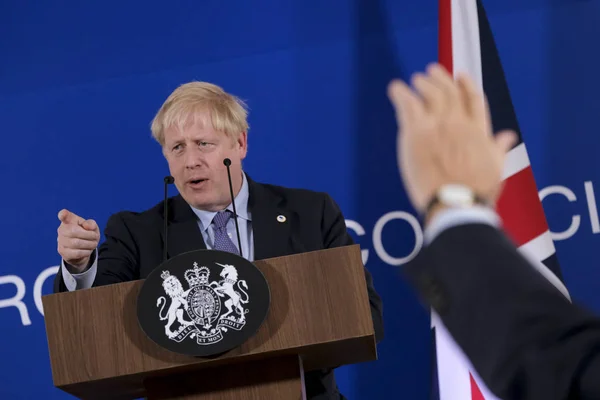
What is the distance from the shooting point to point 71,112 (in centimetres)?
331

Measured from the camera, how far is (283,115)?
10.6 ft

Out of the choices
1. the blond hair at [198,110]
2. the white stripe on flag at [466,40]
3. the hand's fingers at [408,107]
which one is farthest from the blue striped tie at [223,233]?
the hand's fingers at [408,107]

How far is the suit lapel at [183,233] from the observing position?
216 cm

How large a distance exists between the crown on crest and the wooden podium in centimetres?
9

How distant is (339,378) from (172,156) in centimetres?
116

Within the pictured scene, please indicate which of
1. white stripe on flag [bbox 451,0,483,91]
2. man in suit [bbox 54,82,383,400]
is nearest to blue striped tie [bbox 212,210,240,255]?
man in suit [bbox 54,82,383,400]

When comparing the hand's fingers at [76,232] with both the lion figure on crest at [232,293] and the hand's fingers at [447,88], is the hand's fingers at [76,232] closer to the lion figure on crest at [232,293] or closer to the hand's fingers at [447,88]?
the lion figure on crest at [232,293]

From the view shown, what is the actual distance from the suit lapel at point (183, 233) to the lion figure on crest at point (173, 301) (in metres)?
0.50

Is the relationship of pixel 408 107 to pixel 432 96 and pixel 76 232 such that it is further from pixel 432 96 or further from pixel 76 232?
pixel 76 232

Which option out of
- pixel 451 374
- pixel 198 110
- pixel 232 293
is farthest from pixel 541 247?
pixel 232 293

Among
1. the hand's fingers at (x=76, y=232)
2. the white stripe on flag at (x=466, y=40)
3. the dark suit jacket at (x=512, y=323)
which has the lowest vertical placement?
the dark suit jacket at (x=512, y=323)

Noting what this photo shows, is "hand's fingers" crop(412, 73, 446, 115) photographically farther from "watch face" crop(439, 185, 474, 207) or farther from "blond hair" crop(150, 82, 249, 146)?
"blond hair" crop(150, 82, 249, 146)

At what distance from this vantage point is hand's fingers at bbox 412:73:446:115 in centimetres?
74

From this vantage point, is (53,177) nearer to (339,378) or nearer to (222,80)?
(222,80)
